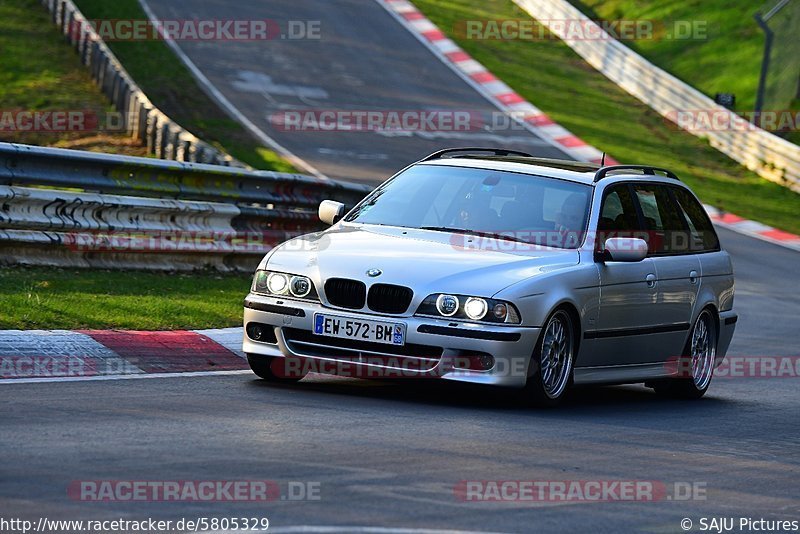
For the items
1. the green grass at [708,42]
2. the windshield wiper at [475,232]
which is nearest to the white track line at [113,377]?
the windshield wiper at [475,232]

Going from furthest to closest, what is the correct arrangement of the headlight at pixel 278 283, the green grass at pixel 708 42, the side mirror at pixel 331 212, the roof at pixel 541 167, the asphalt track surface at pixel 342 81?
1. the green grass at pixel 708 42
2. the asphalt track surface at pixel 342 81
3. the side mirror at pixel 331 212
4. the roof at pixel 541 167
5. the headlight at pixel 278 283

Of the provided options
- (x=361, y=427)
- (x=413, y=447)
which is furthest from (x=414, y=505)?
(x=361, y=427)

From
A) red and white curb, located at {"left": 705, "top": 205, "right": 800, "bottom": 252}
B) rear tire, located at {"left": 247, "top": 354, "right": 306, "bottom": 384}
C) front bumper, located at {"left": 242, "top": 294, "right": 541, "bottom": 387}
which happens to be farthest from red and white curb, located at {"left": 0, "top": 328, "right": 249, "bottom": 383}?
red and white curb, located at {"left": 705, "top": 205, "right": 800, "bottom": 252}

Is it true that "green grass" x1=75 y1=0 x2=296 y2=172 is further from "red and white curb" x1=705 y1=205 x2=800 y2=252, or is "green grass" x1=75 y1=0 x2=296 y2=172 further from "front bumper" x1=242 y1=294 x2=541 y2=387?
"front bumper" x1=242 y1=294 x2=541 y2=387

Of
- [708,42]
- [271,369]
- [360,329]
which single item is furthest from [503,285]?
[708,42]

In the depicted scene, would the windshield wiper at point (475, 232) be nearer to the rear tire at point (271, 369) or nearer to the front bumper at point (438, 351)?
the front bumper at point (438, 351)

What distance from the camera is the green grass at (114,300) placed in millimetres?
10148

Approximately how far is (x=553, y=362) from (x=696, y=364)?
90.0 inches

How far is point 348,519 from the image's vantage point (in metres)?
5.57

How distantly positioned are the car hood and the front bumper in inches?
7.6

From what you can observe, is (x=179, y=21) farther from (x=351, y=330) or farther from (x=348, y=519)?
(x=348, y=519)

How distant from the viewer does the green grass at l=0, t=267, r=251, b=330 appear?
33.3 feet

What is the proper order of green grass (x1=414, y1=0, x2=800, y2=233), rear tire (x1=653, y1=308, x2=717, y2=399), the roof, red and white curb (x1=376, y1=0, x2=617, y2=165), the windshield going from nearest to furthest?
1. the windshield
2. the roof
3. rear tire (x1=653, y1=308, x2=717, y2=399)
4. green grass (x1=414, y1=0, x2=800, y2=233)
5. red and white curb (x1=376, y1=0, x2=617, y2=165)

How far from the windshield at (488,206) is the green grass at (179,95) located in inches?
577
